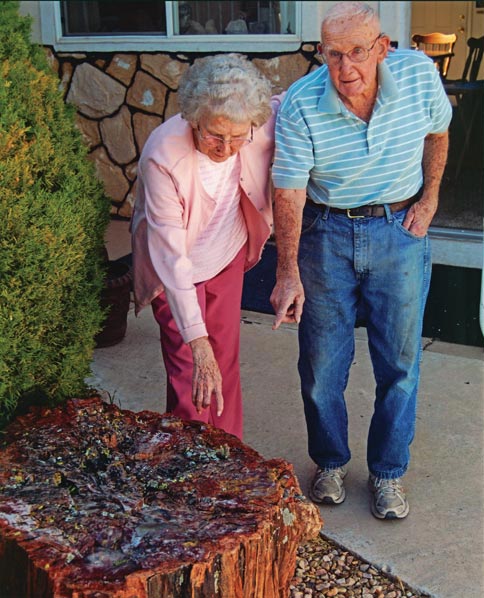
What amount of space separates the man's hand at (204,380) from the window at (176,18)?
402 centimetres

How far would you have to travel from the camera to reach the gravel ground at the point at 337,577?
3.19 meters

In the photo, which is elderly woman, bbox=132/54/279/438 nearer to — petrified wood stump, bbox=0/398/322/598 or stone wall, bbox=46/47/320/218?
petrified wood stump, bbox=0/398/322/598

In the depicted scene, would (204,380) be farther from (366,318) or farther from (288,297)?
(366,318)

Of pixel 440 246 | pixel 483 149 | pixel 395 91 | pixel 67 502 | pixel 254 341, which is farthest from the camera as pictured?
pixel 483 149

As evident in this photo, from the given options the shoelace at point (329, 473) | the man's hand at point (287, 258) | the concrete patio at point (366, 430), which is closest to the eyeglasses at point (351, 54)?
the man's hand at point (287, 258)

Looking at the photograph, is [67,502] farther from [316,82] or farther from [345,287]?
[316,82]

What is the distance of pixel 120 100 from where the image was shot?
23.8 ft

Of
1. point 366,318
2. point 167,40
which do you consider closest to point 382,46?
point 366,318

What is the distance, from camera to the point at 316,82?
304 centimetres

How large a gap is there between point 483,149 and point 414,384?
4.81 metres

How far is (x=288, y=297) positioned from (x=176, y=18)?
4.38m

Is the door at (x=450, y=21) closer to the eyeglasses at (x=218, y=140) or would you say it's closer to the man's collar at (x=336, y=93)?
the man's collar at (x=336, y=93)

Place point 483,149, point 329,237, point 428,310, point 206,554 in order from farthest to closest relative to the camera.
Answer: point 483,149, point 428,310, point 329,237, point 206,554

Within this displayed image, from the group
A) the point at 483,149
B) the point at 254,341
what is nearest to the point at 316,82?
the point at 254,341
